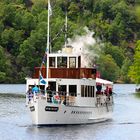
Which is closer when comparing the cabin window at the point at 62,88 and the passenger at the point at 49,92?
the passenger at the point at 49,92

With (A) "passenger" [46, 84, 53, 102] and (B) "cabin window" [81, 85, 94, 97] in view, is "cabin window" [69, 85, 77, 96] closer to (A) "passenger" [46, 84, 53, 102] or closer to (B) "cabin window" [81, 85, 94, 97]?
(B) "cabin window" [81, 85, 94, 97]

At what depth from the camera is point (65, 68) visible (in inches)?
2997

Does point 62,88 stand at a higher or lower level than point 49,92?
higher

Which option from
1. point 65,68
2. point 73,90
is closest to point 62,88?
point 73,90

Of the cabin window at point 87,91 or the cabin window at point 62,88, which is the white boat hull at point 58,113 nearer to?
the cabin window at point 87,91

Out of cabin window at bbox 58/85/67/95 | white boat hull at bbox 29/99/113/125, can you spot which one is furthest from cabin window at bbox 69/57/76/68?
white boat hull at bbox 29/99/113/125

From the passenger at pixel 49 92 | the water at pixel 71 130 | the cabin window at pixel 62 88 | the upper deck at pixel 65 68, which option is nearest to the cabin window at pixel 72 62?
the upper deck at pixel 65 68

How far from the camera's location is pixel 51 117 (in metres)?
72.8

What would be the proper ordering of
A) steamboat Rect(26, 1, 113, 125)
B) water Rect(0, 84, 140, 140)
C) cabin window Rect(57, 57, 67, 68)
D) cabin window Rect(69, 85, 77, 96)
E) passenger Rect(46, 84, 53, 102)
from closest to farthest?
water Rect(0, 84, 140, 140) < steamboat Rect(26, 1, 113, 125) < passenger Rect(46, 84, 53, 102) < cabin window Rect(69, 85, 77, 96) < cabin window Rect(57, 57, 67, 68)

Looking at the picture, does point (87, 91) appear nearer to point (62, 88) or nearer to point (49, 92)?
point (62, 88)

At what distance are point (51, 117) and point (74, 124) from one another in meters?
3.54

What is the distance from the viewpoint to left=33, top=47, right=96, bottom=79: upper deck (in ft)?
249

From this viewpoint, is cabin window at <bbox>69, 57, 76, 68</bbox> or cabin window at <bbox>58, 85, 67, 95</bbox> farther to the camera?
cabin window at <bbox>69, 57, 76, 68</bbox>

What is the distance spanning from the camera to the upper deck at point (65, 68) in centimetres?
7604
